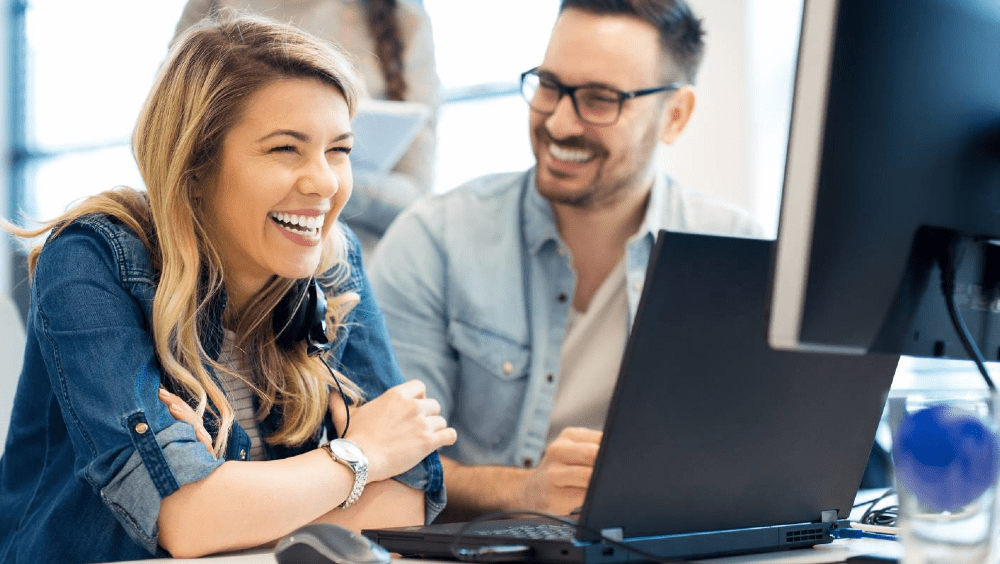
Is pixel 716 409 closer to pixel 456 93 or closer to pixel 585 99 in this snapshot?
pixel 585 99

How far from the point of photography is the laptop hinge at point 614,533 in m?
0.80

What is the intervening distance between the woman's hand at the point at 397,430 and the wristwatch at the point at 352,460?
18 mm

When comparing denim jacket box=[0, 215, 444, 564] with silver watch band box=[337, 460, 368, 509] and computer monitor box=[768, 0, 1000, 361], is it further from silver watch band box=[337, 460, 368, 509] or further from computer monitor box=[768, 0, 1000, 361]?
computer monitor box=[768, 0, 1000, 361]

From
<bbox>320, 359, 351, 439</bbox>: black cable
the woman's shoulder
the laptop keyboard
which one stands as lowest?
the laptop keyboard

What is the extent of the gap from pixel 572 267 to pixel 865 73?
111cm

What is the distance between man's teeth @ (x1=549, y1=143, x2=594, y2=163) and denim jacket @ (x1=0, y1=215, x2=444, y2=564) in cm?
71

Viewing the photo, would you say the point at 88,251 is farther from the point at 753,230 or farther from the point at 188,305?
the point at 753,230

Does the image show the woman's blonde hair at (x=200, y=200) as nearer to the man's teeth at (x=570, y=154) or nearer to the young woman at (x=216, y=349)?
the young woman at (x=216, y=349)

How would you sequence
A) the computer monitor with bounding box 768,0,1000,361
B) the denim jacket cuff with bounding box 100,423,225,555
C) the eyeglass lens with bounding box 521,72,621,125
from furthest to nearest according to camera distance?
the eyeglass lens with bounding box 521,72,621,125 < the denim jacket cuff with bounding box 100,423,225,555 < the computer monitor with bounding box 768,0,1000,361

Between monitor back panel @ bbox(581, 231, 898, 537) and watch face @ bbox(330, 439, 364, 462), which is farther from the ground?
monitor back panel @ bbox(581, 231, 898, 537)

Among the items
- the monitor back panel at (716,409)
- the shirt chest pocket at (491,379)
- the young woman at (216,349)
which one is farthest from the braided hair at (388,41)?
the monitor back panel at (716,409)

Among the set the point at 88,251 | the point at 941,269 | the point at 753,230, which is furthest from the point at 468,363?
the point at 941,269

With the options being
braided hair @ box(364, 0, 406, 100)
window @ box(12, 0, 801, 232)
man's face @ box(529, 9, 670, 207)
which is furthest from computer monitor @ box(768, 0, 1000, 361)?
braided hair @ box(364, 0, 406, 100)

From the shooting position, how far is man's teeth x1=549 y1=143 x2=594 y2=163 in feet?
5.93
